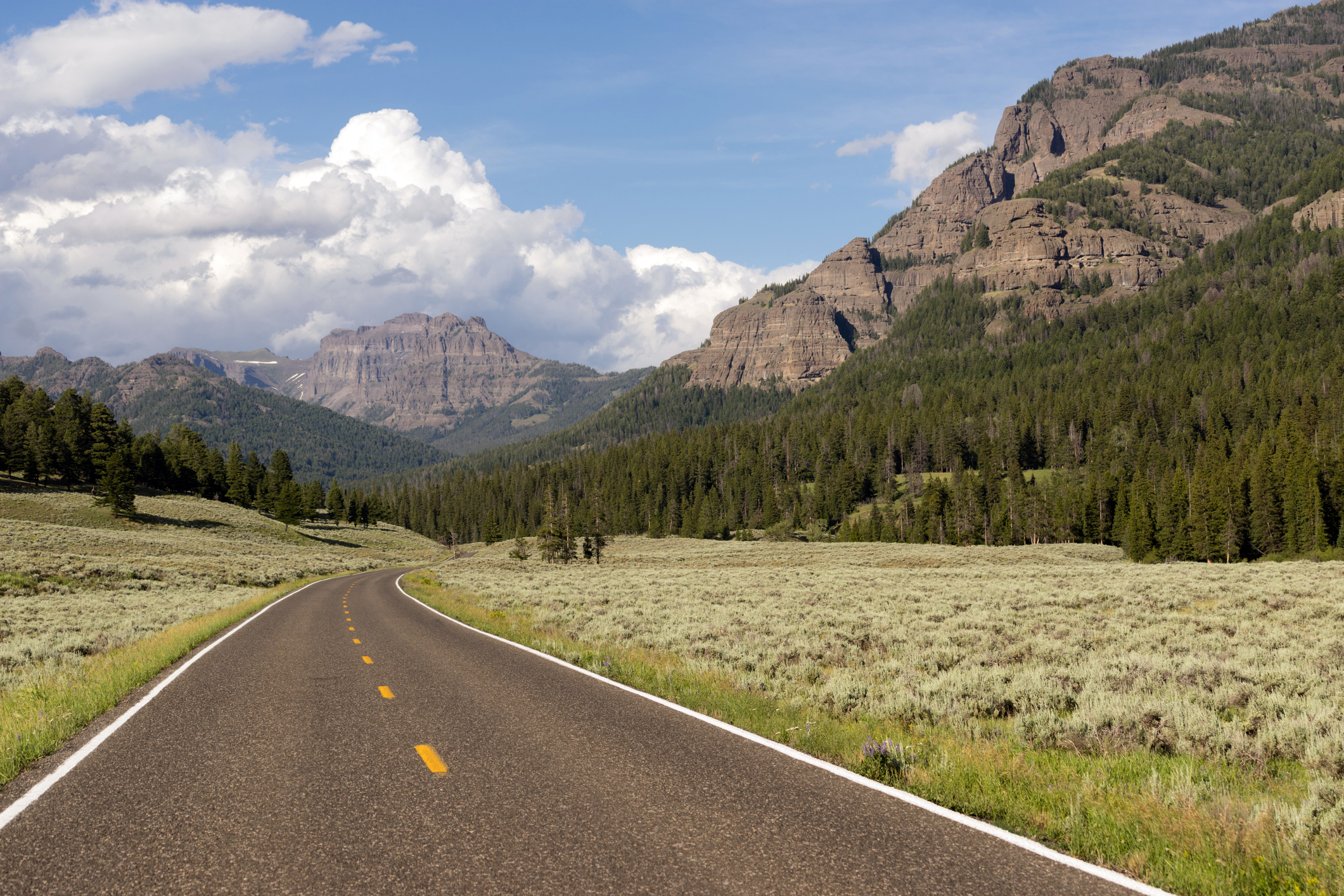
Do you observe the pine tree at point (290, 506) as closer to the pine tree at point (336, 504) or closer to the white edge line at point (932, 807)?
the pine tree at point (336, 504)

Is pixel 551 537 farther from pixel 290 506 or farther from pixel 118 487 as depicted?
pixel 290 506

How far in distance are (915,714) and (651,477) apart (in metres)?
139

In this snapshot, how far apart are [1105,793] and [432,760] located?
677cm

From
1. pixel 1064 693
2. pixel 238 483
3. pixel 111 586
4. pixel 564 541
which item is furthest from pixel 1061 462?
pixel 238 483

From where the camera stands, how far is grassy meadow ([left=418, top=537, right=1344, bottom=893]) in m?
5.75

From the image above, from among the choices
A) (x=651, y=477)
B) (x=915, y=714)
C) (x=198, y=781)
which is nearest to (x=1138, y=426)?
(x=651, y=477)

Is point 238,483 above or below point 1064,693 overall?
above

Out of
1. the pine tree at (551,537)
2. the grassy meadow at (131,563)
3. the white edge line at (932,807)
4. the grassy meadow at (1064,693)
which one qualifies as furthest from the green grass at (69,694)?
the pine tree at (551,537)

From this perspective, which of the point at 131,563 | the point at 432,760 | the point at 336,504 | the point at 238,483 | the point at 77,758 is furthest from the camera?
the point at 336,504

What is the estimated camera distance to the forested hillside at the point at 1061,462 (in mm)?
75188

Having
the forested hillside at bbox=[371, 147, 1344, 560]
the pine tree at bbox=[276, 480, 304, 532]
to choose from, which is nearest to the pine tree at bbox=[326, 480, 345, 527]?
the pine tree at bbox=[276, 480, 304, 532]

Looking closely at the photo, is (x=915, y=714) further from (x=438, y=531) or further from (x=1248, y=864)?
(x=438, y=531)

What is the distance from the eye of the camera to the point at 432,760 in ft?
25.0

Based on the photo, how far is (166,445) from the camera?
377ft
